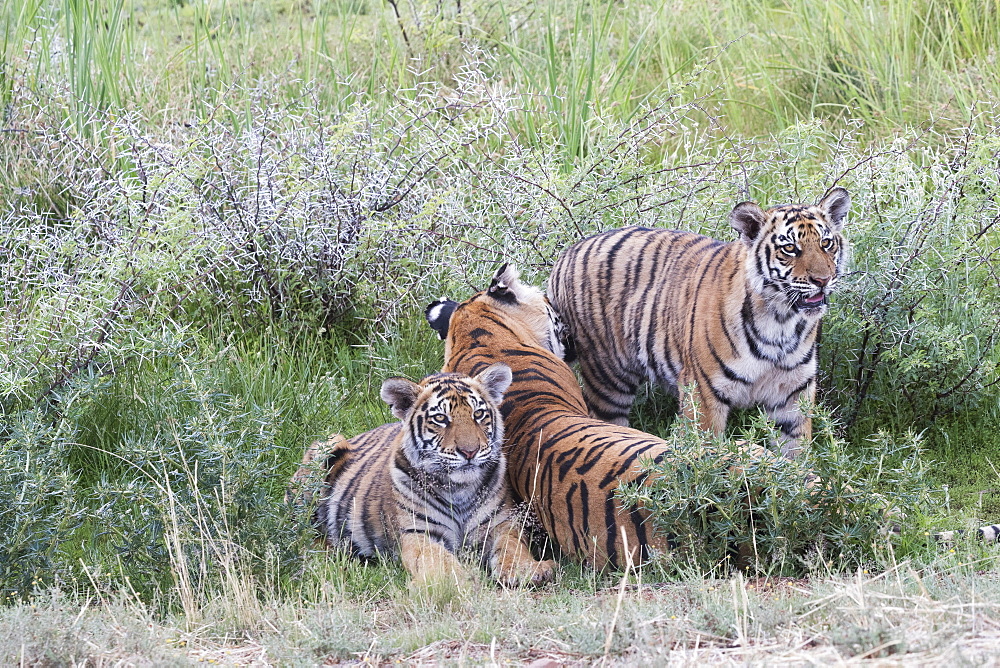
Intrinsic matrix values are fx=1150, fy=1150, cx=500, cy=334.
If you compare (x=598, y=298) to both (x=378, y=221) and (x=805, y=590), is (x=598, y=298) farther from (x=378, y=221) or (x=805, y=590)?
(x=805, y=590)

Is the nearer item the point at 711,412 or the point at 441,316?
the point at 711,412

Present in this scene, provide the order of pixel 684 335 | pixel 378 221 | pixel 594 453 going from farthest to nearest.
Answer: pixel 378 221, pixel 684 335, pixel 594 453

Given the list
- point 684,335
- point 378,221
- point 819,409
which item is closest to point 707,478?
point 819,409

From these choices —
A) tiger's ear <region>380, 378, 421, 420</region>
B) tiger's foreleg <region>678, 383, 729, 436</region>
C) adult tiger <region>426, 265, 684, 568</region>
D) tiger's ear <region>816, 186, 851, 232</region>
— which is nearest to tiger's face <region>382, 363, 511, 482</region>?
tiger's ear <region>380, 378, 421, 420</region>

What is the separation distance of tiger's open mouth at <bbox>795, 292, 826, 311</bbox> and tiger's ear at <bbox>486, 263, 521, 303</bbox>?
1.48 m

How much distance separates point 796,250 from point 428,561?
1.97 meters

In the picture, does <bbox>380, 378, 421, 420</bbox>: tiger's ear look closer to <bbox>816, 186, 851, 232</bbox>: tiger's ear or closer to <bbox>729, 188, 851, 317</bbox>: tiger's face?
<bbox>729, 188, 851, 317</bbox>: tiger's face

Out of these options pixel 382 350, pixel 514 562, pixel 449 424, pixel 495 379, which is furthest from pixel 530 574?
pixel 382 350

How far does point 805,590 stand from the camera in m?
3.69

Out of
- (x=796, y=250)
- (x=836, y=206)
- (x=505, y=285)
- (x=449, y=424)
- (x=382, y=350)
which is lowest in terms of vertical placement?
(x=382, y=350)

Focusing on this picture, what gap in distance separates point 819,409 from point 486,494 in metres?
1.39

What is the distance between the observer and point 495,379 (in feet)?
A: 15.8

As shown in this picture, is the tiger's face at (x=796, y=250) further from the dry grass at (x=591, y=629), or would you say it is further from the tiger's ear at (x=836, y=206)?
the dry grass at (x=591, y=629)

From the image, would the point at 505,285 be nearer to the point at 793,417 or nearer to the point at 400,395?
the point at 400,395
